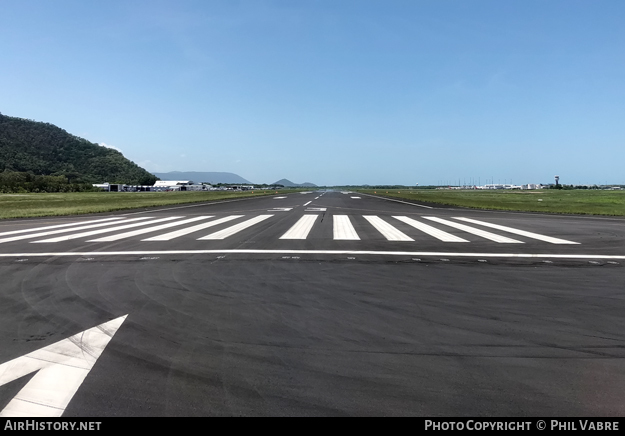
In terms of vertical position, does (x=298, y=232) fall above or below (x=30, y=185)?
below

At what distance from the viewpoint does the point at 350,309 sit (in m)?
4.39

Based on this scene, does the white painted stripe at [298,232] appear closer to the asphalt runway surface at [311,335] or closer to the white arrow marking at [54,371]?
the asphalt runway surface at [311,335]

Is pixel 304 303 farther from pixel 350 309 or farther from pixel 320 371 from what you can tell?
pixel 320 371

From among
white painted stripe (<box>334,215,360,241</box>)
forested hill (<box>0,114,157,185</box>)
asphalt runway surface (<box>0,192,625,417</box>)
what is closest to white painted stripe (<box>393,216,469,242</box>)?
white painted stripe (<box>334,215,360,241</box>)

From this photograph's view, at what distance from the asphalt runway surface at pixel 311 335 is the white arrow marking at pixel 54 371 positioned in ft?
0.05

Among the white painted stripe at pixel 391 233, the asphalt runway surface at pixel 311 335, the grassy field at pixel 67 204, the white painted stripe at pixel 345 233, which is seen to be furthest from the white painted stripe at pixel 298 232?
the grassy field at pixel 67 204

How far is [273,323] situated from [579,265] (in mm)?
6175

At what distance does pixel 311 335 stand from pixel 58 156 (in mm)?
174880

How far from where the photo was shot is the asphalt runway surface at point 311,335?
2.55 meters

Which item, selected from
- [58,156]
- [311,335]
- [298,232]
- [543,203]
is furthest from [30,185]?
[58,156]

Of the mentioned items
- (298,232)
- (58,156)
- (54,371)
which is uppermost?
(58,156)

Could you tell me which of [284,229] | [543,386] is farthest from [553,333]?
[284,229]

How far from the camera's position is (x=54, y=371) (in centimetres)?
295

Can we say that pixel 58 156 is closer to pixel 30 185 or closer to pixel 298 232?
pixel 30 185
